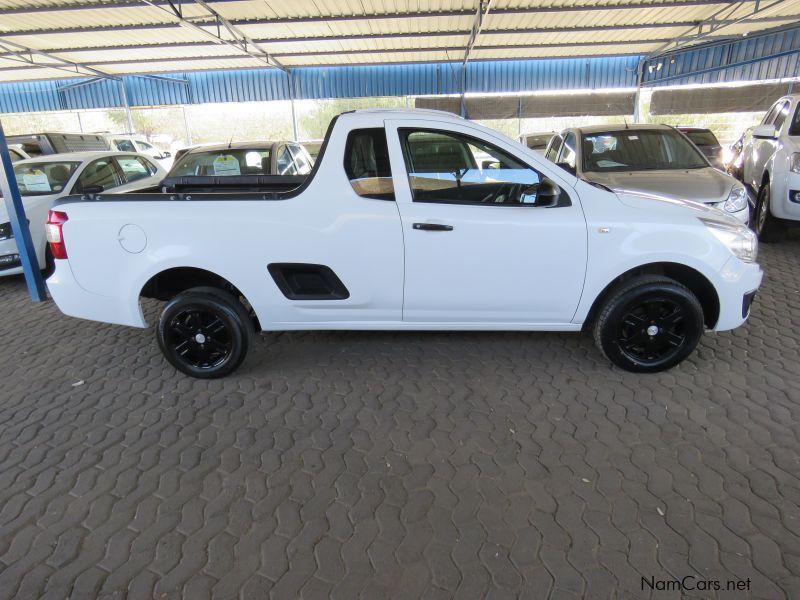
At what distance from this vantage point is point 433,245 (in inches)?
142

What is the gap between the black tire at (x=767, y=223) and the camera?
297 inches

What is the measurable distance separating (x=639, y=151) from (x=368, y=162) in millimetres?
4786

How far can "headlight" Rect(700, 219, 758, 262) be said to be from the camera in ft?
12.0

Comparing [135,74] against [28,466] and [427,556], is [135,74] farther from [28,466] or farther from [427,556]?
[427,556]

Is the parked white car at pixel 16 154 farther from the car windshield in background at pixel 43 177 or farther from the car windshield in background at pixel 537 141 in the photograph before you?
the car windshield in background at pixel 537 141

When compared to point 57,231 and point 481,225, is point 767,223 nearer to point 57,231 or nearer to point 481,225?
point 481,225

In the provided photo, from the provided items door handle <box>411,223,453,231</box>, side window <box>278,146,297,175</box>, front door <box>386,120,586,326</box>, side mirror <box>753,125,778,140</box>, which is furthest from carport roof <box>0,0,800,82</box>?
door handle <box>411,223,453,231</box>

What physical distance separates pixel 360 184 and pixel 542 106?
17280mm

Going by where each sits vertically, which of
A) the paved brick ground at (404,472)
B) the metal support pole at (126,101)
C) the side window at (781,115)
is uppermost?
the metal support pole at (126,101)

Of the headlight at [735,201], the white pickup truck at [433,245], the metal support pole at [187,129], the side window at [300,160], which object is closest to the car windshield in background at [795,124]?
the headlight at [735,201]

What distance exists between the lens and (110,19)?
11.6 metres

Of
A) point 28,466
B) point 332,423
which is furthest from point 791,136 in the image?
point 28,466

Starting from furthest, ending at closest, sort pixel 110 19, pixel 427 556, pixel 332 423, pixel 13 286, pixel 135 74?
pixel 135 74 < pixel 110 19 < pixel 13 286 < pixel 332 423 < pixel 427 556

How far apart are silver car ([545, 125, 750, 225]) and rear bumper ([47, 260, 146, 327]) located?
4.79 meters
